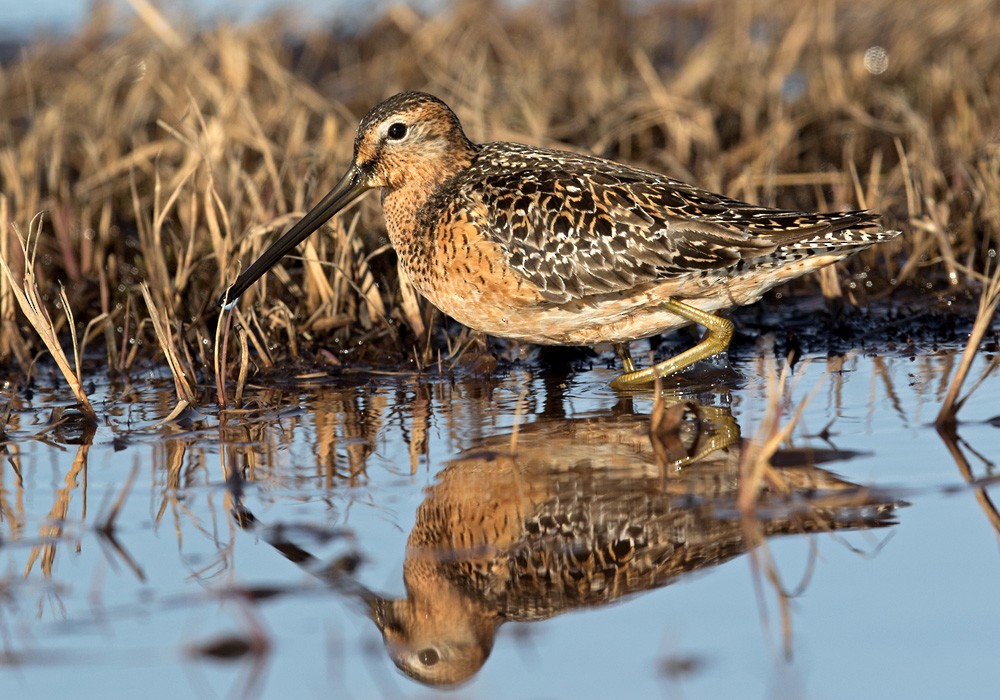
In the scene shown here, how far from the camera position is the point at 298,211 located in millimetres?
6418

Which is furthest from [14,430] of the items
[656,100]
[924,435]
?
[656,100]

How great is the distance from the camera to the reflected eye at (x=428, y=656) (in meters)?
3.24

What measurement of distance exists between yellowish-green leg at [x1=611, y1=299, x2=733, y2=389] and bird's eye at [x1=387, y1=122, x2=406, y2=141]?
1.32m

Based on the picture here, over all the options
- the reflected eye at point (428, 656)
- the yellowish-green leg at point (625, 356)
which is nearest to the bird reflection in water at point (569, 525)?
the reflected eye at point (428, 656)

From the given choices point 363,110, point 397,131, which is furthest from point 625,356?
point 363,110

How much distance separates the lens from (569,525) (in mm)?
3852

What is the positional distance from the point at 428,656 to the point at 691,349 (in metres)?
2.52

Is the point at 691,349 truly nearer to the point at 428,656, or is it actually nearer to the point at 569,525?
the point at 569,525

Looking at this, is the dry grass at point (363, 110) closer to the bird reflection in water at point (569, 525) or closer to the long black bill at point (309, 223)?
the long black bill at point (309, 223)

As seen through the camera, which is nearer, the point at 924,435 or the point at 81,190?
the point at 924,435

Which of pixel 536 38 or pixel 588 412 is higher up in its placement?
pixel 536 38

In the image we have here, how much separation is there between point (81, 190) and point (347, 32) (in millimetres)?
4619

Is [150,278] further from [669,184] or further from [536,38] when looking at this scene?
[536,38]

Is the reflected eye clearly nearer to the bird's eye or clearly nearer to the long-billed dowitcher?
the long-billed dowitcher
